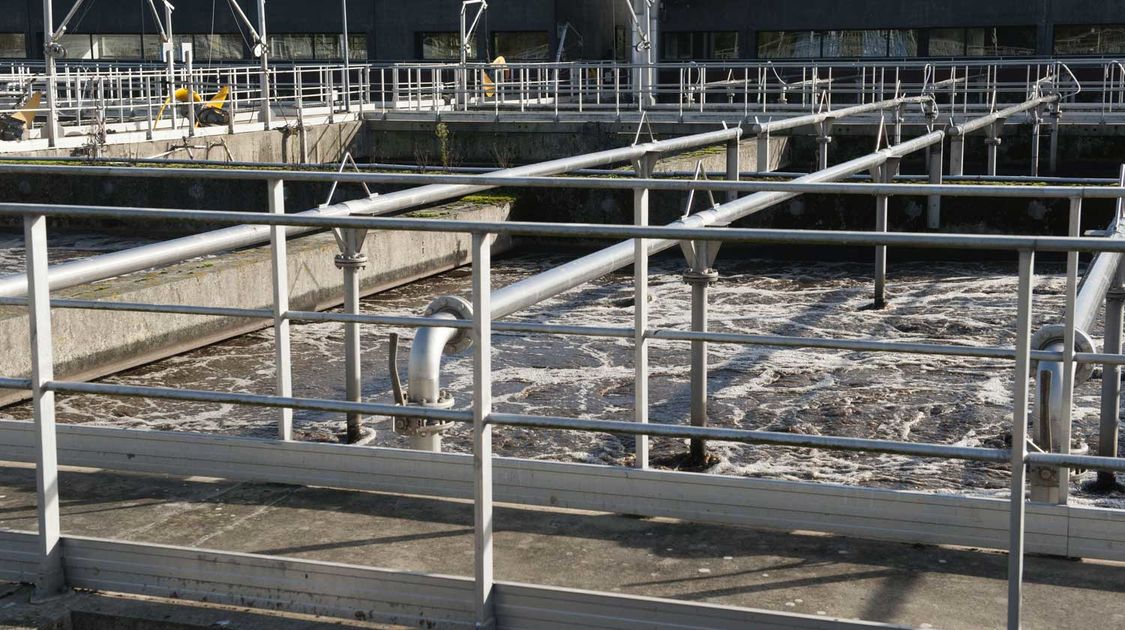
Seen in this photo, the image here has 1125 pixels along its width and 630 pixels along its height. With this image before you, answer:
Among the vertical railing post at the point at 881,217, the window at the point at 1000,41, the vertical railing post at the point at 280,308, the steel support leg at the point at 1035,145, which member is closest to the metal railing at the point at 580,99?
the steel support leg at the point at 1035,145

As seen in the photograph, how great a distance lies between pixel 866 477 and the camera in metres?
8.28

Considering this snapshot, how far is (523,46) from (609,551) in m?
36.0

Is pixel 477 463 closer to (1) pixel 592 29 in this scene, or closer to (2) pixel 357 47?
(1) pixel 592 29

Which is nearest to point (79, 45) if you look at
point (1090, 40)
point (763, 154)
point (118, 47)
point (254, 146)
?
point (118, 47)

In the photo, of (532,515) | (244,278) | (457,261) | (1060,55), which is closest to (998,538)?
(532,515)

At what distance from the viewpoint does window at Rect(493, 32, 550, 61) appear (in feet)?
127

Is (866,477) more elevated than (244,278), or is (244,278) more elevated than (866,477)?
(244,278)

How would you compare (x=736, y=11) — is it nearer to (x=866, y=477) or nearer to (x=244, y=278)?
(x=244, y=278)

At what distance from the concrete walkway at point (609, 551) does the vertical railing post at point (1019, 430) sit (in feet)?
1.15

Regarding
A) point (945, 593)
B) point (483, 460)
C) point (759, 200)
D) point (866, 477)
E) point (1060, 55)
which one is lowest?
point (866, 477)

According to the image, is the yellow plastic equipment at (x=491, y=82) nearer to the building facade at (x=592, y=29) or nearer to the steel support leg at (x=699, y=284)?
the building facade at (x=592, y=29)

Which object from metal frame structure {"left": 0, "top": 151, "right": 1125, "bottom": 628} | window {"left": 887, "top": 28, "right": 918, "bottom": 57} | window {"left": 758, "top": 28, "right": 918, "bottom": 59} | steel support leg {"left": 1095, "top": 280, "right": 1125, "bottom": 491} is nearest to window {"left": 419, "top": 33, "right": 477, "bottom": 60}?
window {"left": 758, "top": 28, "right": 918, "bottom": 59}

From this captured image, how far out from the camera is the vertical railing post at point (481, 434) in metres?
3.68

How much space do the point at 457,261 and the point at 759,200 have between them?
839cm
